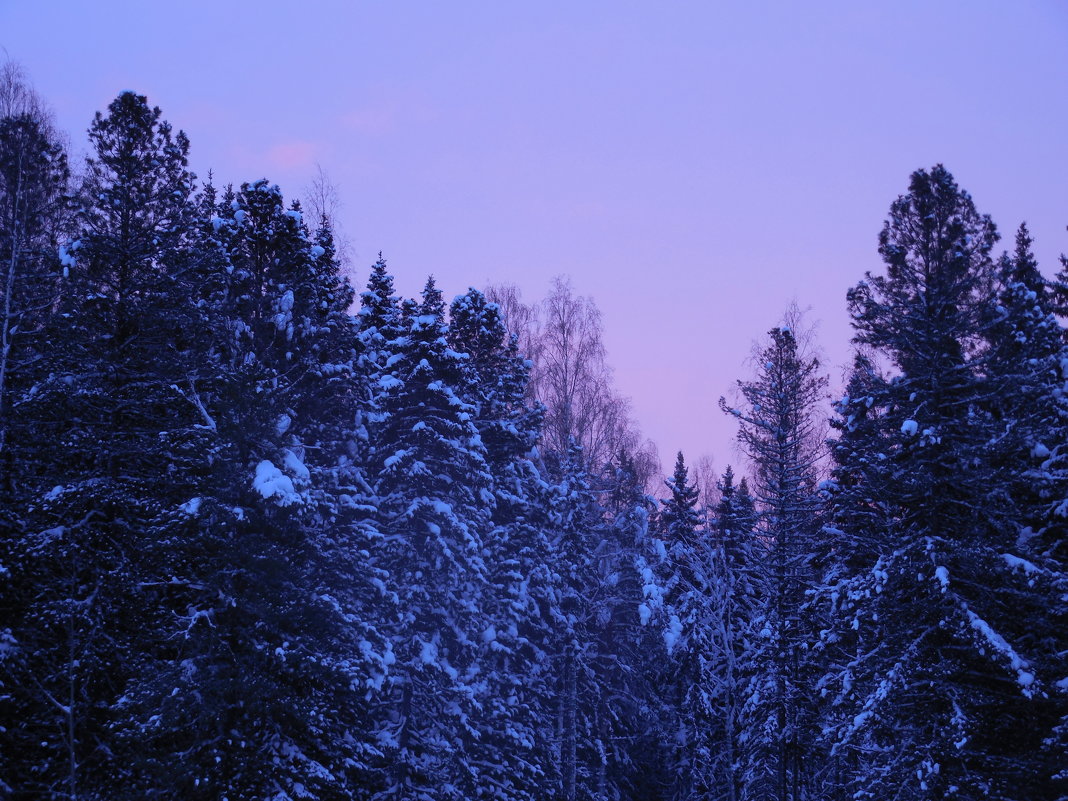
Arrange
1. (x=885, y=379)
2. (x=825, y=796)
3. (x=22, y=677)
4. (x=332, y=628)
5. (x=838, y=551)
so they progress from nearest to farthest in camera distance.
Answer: (x=22, y=677) → (x=332, y=628) → (x=885, y=379) → (x=838, y=551) → (x=825, y=796)

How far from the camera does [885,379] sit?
675 inches

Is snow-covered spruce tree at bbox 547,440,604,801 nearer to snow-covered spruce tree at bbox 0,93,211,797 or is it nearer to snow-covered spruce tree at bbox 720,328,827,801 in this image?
snow-covered spruce tree at bbox 720,328,827,801

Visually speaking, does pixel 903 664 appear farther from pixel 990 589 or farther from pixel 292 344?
pixel 292 344

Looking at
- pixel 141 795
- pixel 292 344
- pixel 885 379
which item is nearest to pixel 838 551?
pixel 885 379

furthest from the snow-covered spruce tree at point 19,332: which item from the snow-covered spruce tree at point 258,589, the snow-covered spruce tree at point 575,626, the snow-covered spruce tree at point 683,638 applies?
the snow-covered spruce tree at point 683,638

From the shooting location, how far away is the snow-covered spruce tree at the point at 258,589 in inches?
485

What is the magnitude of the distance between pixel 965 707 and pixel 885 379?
6.54 m

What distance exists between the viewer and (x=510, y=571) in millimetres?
23750

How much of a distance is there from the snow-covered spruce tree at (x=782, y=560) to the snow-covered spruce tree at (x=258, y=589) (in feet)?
38.2

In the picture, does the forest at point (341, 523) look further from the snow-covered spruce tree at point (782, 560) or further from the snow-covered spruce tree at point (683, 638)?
the snow-covered spruce tree at point (683, 638)

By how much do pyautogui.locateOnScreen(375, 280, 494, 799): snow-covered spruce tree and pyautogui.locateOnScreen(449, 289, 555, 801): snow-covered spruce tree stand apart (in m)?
0.94

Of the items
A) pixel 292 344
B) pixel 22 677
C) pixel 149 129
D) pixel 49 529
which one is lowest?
pixel 22 677

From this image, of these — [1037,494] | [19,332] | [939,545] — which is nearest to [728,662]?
[1037,494]

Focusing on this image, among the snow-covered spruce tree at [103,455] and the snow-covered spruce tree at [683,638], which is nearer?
the snow-covered spruce tree at [103,455]
